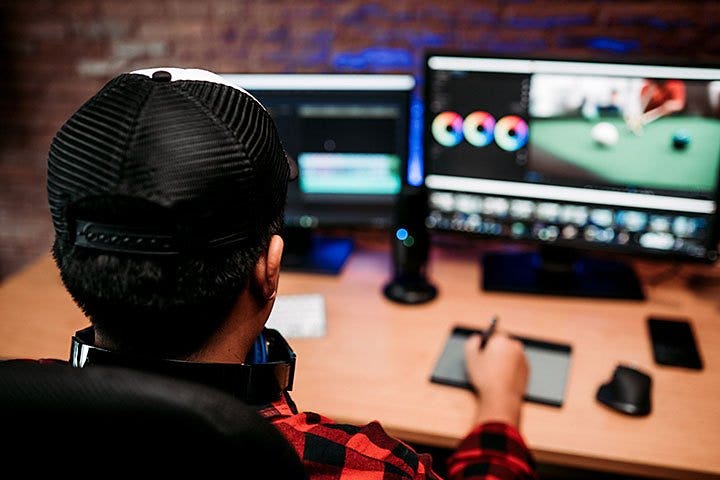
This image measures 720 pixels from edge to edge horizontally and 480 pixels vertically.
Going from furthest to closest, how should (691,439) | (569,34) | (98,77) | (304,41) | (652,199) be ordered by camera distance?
1. (98,77)
2. (304,41)
3. (569,34)
4. (652,199)
5. (691,439)

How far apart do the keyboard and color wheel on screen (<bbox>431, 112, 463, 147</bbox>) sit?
49 centimetres

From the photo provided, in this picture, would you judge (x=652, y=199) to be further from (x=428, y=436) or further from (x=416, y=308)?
(x=428, y=436)

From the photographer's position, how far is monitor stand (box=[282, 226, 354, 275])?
196cm

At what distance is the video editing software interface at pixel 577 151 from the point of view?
1.63 metres

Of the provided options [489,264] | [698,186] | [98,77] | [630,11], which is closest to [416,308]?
[489,264]

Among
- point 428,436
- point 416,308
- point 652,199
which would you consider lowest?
point 428,436

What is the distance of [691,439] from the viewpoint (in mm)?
1345

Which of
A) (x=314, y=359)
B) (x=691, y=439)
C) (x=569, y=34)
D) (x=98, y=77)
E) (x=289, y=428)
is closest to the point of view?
(x=289, y=428)

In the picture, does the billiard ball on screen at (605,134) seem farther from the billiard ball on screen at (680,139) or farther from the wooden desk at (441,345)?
the wooden desk at (441,345)

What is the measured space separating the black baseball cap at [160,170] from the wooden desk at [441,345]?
0.76 metres

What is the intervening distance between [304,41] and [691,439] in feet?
4.52

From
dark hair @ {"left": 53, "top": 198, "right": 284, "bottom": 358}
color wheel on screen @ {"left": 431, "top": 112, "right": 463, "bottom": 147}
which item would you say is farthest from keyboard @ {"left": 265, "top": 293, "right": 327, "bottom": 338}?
dark hair @ {"left": 53, "top": 198, "right": 284, "bottom": 358}

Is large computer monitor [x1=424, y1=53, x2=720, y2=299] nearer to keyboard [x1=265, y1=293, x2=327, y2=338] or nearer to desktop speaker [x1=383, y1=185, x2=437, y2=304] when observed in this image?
desktop speaker [x1=383, y1=185, x2=437, y2=304]

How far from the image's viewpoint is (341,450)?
84cm
